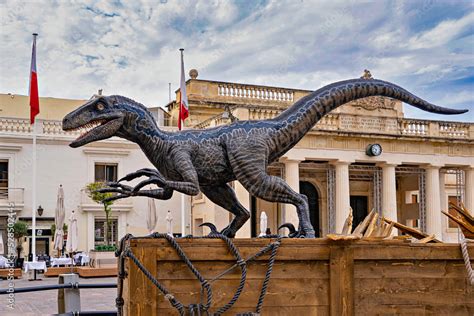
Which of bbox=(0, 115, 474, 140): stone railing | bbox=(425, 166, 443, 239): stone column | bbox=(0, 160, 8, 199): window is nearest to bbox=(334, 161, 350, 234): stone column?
bbox=(0, 115, 474, 140): stone railing

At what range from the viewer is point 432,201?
26797 millimetres

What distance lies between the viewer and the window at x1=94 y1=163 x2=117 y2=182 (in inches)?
1015

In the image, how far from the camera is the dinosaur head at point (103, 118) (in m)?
4.50

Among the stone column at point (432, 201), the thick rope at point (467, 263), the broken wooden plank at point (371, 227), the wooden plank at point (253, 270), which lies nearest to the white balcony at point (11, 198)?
the stone column at point (432, 201)

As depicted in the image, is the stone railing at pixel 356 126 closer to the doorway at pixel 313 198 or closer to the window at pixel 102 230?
the window at pixel 102 230

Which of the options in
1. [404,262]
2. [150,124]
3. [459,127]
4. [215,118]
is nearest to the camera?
[404,262]

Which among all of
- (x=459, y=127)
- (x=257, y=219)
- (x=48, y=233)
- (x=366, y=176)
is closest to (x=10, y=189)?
(x=48, y=233)

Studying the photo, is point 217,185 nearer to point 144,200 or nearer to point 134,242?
point 134,242

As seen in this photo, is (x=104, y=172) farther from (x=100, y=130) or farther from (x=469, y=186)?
(x=100, y=130)

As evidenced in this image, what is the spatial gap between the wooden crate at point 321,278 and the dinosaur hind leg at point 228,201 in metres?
0.86

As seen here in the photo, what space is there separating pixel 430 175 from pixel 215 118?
32.5 ft

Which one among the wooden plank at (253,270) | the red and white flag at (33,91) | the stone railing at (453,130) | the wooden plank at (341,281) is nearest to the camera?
the wooden plank at (253,270)

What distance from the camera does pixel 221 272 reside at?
4.03 metres

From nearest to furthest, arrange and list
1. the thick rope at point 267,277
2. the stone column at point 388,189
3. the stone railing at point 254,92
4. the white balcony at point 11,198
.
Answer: the thick rope at point 267,277 < the white balcony at point 11,198 < the stone column at point 388,189 < the stone railing at point 254,92
